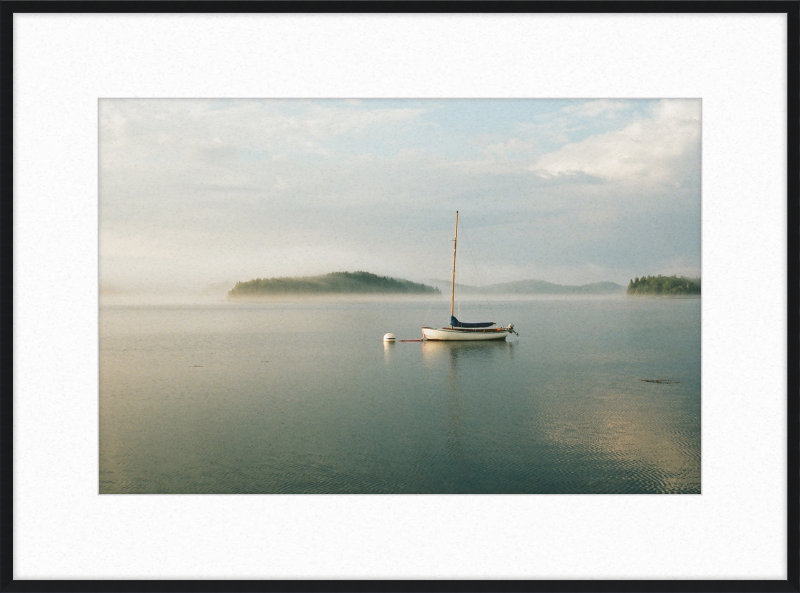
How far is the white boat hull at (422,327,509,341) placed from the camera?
10.8 meters

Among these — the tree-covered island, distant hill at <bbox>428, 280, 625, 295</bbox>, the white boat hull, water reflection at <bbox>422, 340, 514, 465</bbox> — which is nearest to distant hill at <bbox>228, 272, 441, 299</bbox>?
distant hill at <bbox>428, 280, 625, 295</bbox>

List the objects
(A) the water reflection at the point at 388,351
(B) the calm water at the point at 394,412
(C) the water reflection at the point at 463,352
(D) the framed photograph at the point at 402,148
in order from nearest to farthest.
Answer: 1. (D) the framed photograph at the point at 402,148
2. (B) the calm water at the point at 394,412
3. (A) the water reflection at the point at 388,351
4. (C) the water reflection at the point at 463,352

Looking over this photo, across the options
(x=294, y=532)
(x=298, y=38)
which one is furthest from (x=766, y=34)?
(x=294, y=532)

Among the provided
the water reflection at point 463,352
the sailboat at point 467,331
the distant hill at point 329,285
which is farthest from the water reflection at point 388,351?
the distant hill at point 329,285

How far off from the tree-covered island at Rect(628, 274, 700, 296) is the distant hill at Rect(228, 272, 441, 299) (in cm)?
289

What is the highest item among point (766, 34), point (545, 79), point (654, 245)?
point (766, 34)

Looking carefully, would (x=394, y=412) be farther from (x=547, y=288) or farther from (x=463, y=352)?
(x=463, y=352)

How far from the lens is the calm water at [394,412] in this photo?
401 cm

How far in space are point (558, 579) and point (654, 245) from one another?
3936mm

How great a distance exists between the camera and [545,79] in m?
3.12

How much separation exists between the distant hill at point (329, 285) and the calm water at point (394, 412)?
0.71 metres

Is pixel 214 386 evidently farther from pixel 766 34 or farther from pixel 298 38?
pixel 766 34

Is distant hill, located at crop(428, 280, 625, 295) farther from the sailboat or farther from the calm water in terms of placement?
the sailboat

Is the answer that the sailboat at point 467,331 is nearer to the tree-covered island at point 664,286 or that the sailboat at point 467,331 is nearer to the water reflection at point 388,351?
the water reflection at point 388,351
